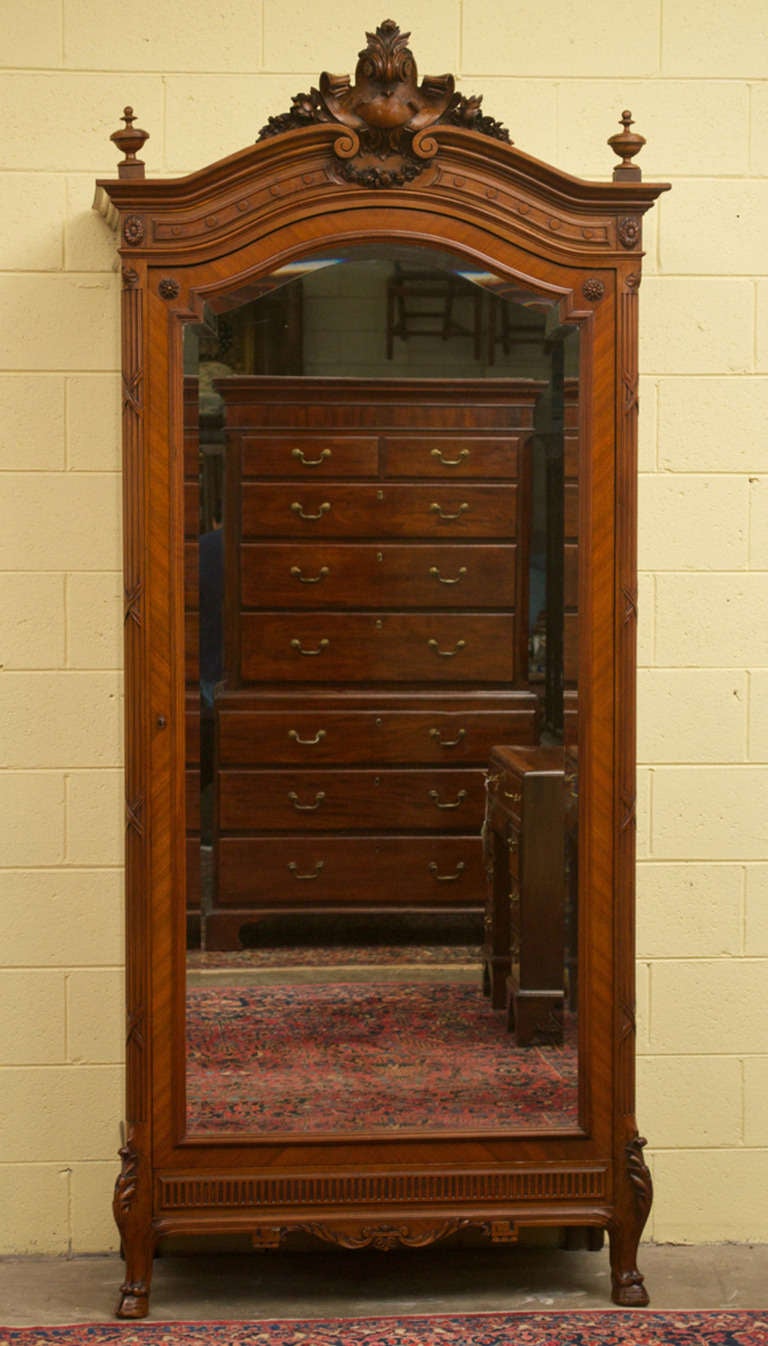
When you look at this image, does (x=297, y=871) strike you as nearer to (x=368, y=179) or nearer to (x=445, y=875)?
(x=445, y=875)

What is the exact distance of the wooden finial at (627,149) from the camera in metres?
2.75

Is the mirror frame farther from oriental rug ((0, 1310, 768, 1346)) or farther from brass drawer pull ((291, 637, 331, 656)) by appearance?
brass drawer pull ((291, 637, 331, 656))

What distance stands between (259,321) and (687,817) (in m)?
1.33

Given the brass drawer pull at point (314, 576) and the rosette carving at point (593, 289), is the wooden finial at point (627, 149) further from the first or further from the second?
the brass drawer pull at point (314, 576)

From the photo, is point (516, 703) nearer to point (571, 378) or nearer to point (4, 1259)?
point (571, 378)

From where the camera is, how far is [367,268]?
107 inches

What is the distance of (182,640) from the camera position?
9.04 ft

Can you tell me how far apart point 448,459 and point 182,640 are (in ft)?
1.88

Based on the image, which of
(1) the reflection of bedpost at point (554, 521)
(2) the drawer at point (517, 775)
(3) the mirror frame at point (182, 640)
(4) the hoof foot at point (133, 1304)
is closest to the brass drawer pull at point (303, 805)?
(3) the mirror frame at point (182, 640)

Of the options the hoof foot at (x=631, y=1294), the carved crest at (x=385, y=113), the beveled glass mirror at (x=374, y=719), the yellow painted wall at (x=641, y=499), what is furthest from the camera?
the yellow painted wall at (x=641, y=499)

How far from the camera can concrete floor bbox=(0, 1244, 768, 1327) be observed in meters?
2.88

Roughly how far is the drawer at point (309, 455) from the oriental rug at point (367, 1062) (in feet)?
3.03

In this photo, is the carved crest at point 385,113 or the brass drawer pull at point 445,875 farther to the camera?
the brass drawer pull at point 445,875

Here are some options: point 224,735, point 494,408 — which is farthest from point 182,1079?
point 494,408
